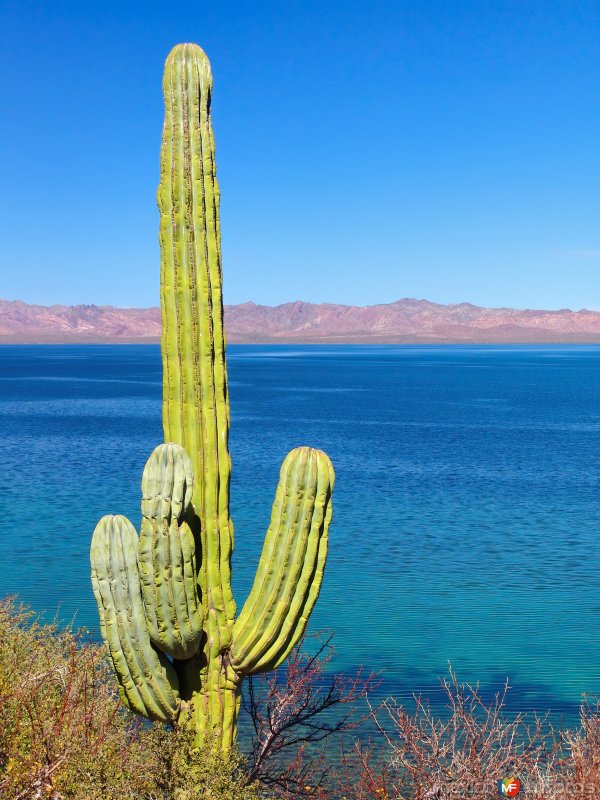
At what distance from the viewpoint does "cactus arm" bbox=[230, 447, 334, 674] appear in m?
8.62

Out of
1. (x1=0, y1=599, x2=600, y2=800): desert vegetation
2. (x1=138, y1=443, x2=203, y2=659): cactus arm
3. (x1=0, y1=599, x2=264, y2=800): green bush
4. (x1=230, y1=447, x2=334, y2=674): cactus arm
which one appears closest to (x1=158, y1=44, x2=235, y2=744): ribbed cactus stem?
(x1=230, y1=447, x2=334, y2=674): cactus arm

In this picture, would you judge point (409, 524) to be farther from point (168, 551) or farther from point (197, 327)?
point (168, 551)

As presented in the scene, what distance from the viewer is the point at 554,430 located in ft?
192

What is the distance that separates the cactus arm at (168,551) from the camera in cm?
794

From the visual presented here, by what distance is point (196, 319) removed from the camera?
870 cm

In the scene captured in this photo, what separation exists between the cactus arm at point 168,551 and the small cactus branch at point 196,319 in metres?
0.46

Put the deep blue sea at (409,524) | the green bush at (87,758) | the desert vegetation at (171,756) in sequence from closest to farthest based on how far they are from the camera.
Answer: the green bush at (87,758) < the desert vegetation at (171,756) < the deep blue sea at (409,524)

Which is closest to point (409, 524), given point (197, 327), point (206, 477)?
point (206, 477)

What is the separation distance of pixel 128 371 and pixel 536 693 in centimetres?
11576

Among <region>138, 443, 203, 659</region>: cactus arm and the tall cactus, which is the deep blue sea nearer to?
the tall cactus

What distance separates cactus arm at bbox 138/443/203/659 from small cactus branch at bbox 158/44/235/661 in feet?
1.50

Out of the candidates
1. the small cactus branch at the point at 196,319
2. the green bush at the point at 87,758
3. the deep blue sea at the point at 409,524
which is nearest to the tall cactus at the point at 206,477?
the small cactus branch at the point at 196,319

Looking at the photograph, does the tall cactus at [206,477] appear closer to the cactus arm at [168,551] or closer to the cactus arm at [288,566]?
the cactus arm at [288,566]

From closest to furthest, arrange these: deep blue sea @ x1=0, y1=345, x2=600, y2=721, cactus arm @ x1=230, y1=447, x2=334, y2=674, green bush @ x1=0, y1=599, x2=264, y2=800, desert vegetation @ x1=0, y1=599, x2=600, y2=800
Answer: green bush @ x1=0, y1=599, x2=264, y2=800 → desert vegetation @ x1=0, y1=599, x2=600, y2=800 → cactus arm @ x1=230, y1=447, x2=334, y2=674 → deep blue sea @ x1=0, y1=345, x2=600, y2=721
